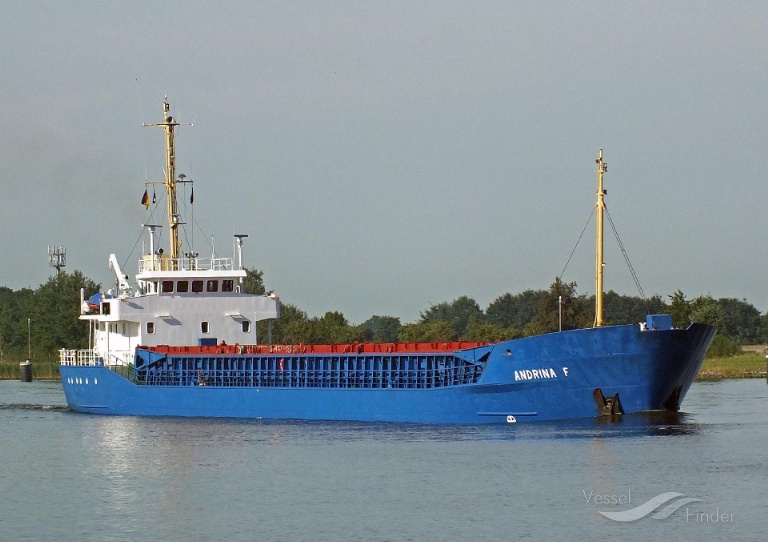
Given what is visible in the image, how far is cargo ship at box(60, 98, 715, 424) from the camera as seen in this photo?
40.5 metres

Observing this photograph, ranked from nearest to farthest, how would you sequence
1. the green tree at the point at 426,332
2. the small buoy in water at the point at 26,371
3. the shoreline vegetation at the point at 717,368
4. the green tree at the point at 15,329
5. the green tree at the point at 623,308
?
the shoreline vegetation at the point at 717,368
the green tree at the point at 426,332
the small buoy in water at the point at 26,371
the green tree at the point at 15,329
the green tree at the point at 623,308

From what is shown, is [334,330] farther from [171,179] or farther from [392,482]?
[392,482]

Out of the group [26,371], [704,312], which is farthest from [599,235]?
[26,371]

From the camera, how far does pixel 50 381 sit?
331 feet

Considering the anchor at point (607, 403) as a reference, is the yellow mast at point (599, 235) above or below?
above

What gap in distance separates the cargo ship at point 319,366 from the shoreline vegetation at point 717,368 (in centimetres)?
3450

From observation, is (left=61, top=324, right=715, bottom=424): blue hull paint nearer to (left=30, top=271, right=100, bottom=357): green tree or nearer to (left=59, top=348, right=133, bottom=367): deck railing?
(left=59, top=348, right=133, bottom=367): deck railing

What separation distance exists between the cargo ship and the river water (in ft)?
3.22

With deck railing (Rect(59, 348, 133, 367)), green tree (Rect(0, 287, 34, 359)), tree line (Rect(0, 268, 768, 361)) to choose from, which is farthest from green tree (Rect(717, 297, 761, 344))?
deck railing (Rect(59, 348, 133, 367))

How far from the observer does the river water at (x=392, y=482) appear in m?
27.6

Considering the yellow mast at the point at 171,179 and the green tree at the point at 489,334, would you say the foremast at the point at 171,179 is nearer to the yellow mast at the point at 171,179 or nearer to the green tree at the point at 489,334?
the yellow mast at the point at 171,179

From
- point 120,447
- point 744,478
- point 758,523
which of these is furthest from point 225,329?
point 758,523

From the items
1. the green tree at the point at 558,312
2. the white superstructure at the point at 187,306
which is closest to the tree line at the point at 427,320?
the green tree at the point at 558,312

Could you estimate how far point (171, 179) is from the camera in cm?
5428
